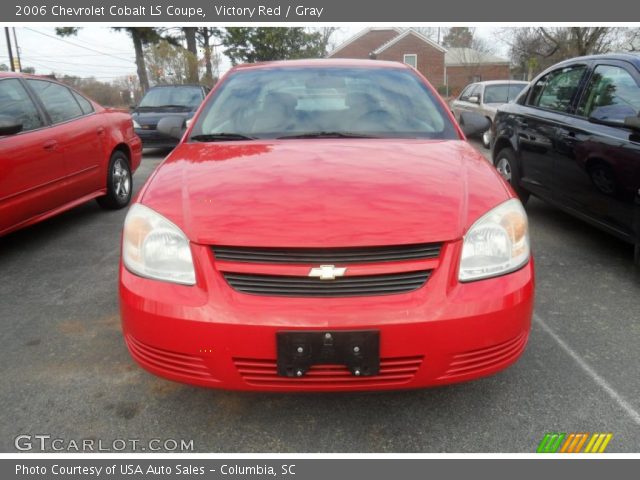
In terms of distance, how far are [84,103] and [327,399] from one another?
180 inches

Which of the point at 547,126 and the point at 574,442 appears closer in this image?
the point at 574,442

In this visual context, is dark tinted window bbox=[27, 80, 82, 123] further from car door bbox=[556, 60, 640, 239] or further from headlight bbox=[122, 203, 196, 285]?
car door bbox=[556, 60, 640, 239]

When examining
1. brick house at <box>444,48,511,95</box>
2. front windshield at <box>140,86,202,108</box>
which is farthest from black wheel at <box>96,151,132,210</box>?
brick house at <box>444,48,511,95</box>

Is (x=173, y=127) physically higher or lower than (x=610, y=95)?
lower

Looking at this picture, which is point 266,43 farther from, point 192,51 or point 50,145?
point 50,145

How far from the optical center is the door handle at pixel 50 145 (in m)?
4.53

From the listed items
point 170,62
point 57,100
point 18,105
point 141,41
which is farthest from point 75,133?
point 141,41

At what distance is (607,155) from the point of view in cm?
379

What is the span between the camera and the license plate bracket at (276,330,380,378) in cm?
182

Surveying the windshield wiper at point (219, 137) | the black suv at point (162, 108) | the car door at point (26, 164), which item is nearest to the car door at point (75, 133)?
the car door at point (26, 164)

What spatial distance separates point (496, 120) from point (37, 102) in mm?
4591

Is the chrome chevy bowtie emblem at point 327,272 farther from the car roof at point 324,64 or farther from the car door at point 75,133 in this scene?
the car door at point 75,133

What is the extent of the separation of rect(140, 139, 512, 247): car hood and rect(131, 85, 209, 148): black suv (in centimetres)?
802

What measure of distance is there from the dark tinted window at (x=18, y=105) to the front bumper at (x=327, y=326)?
318 centimetres
